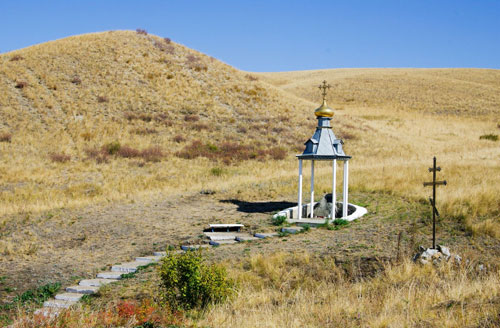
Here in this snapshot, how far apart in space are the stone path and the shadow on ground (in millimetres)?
2672

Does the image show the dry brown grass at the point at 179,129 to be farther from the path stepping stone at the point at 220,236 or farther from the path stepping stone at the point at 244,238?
the path stepping stone at the point at 220,236

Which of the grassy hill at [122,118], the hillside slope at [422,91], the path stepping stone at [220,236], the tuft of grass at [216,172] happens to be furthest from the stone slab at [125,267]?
the hillside slope at [422,91]

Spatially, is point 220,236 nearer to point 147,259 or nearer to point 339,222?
point 147,259

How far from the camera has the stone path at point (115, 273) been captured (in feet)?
28.5

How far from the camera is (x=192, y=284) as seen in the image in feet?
25.8

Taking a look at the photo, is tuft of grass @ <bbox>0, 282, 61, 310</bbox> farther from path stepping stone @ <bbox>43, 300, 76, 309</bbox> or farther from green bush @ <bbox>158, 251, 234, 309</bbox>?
green bush @ <bbox>158, 251, 234, 309</bbox>

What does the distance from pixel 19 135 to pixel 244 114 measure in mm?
19356

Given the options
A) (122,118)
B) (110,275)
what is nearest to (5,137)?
(122,118)

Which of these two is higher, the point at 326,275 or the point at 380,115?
the point at 380,115

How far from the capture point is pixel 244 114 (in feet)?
142

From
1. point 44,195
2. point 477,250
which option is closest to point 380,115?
point 44,195

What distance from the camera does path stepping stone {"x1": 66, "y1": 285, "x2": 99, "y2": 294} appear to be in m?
9.34

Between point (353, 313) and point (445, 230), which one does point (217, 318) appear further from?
point (445, 230)

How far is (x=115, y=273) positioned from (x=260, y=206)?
8.62 meters
